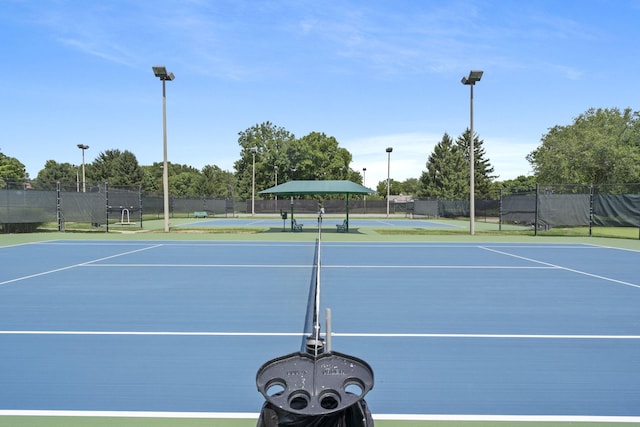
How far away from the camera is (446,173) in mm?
74125

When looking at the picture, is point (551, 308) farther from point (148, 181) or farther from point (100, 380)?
point (148, 181)

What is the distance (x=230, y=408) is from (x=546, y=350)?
12.2 feet

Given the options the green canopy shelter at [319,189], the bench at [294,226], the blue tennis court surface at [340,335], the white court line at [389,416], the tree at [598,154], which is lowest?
the white court line at [389,416]

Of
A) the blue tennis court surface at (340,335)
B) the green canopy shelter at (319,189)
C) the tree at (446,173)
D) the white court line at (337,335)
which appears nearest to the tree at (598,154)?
the tree at (446,173)

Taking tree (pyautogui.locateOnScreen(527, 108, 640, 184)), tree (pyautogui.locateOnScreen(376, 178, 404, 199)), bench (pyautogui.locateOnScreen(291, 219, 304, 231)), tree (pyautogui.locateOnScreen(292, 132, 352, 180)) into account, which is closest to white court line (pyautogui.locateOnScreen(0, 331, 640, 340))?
bench (pyautogui.locateOnScreen(291, 219, 304, 231))

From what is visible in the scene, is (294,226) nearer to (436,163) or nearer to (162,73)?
(162,73)

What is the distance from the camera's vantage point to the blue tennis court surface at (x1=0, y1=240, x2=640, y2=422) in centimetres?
404

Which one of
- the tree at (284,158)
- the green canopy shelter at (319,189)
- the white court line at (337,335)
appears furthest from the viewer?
the tree at (284,158)

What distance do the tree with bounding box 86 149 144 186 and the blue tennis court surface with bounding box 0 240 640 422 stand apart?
252 ft

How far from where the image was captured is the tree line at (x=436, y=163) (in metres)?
41.8

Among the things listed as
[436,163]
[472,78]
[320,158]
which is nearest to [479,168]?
[436,163]

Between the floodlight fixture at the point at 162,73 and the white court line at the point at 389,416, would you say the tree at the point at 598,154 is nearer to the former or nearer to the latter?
the floodlight fixture at the point at 162,73

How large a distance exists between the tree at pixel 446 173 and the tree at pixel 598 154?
20.5 meters

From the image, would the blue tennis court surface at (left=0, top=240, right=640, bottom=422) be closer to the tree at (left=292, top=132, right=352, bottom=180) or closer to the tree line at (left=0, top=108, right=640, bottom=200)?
the tree line at (left=0, top=108, right=640, bottom=200)
